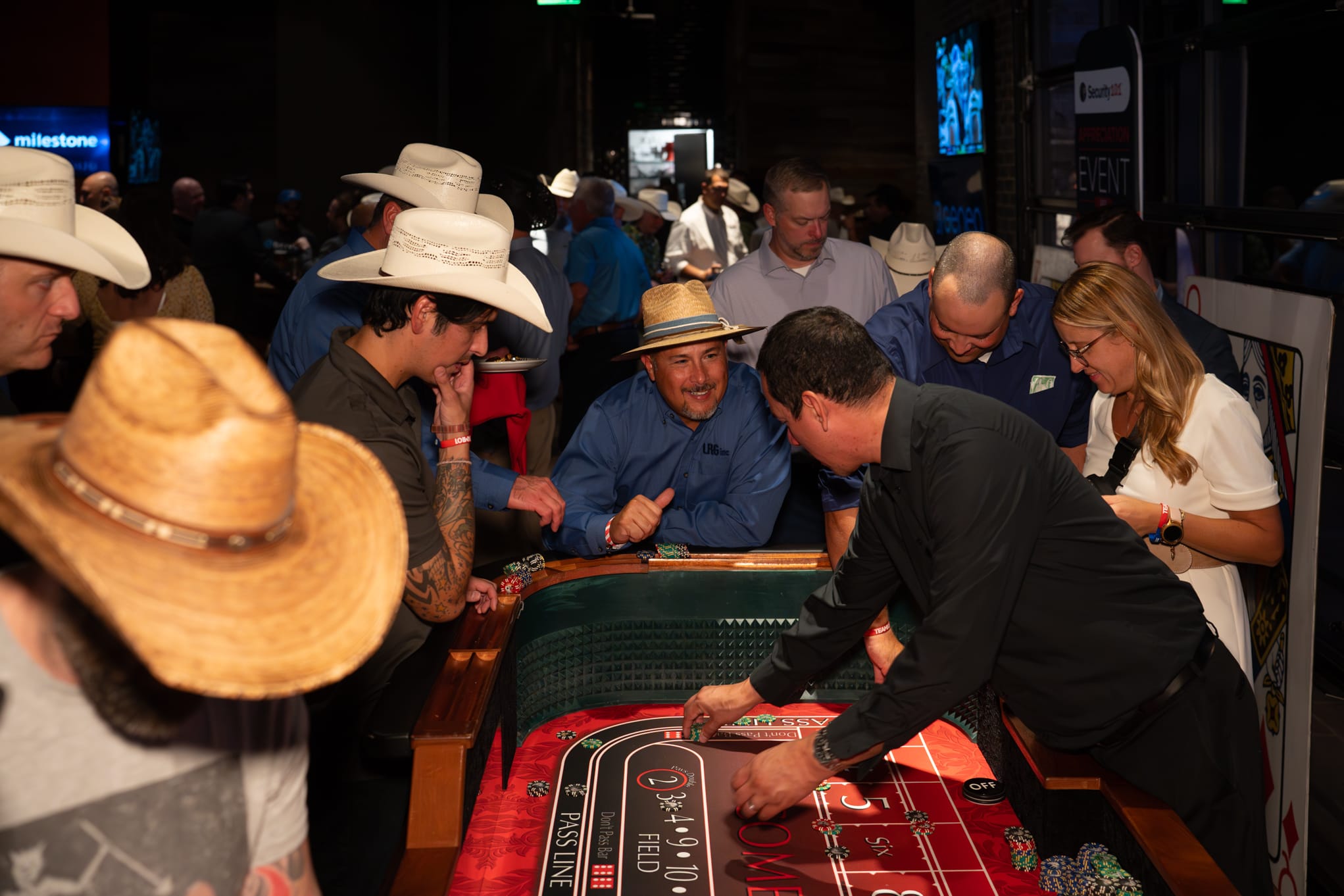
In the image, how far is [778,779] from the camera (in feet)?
6.18

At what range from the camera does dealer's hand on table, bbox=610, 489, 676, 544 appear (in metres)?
2.83

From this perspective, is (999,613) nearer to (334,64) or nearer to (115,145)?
(115,145)

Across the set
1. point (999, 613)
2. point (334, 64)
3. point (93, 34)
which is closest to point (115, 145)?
point (93, 34)

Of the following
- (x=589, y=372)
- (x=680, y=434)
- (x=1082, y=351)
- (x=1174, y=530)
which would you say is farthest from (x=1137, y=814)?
(x=589, y=372)

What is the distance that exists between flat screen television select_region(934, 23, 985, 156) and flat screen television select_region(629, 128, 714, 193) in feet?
38.8

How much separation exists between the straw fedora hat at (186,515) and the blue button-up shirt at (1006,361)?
2.62 meters

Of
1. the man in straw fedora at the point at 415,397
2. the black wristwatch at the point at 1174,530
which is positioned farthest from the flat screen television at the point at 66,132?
the black wristwatch at the point at 1174,530

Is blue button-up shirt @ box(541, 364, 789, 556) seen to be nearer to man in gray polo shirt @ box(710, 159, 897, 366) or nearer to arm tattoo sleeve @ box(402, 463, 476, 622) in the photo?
arm tattoo sleeve @ box(402, 463, 476, 622)

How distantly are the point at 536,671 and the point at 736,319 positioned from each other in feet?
6.76

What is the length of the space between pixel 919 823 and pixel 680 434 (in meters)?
1.45

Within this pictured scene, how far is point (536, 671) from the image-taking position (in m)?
2.57

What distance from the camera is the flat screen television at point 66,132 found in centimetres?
872

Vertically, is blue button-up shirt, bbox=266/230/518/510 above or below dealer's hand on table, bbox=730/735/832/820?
above

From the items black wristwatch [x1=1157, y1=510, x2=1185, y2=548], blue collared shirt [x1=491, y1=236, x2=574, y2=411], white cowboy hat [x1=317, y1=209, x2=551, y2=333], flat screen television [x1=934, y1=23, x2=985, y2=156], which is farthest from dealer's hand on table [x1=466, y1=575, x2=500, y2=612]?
flat screen television [x1=934, y1=23, x2=985, y2=156]
